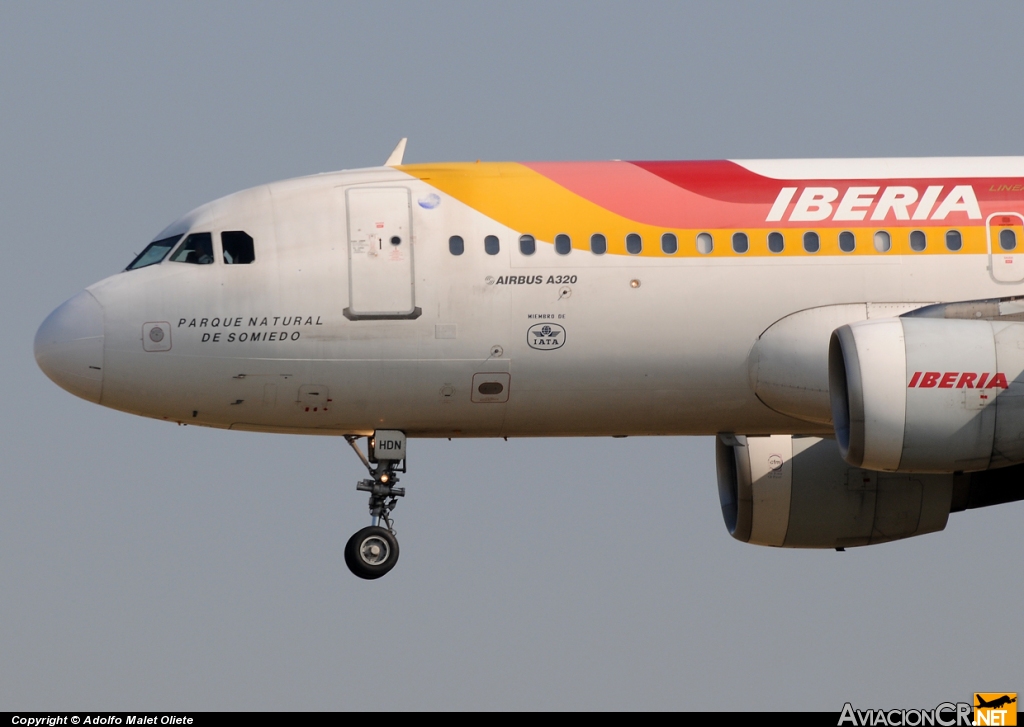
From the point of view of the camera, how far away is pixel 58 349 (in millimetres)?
25047

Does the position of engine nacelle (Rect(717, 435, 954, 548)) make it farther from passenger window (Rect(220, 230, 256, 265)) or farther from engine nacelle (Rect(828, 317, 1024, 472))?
passenger window (Rect(220, 230, 256, 265))

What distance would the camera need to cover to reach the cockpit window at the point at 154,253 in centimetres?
2555

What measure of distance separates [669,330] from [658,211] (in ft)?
4.82

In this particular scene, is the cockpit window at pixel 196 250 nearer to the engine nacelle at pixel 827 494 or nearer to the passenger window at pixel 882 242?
the engine nacelle at pixel 827 494

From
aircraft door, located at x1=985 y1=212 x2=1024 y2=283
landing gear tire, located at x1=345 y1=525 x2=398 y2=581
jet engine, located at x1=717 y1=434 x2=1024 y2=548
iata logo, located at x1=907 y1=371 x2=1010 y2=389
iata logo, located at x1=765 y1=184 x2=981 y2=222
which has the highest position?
iata logo, located at x1=765 y1=184 x2=981 y2=222

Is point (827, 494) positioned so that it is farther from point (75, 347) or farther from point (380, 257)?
point (75, 347)

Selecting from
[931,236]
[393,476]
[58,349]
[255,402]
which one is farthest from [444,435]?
[931,236]

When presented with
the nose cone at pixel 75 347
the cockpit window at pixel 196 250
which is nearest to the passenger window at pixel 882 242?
the cockpit window at pixel 196 250

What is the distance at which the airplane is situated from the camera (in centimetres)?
2480

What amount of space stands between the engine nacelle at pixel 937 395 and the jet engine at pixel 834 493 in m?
5.24

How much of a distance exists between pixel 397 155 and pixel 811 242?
5.46 metres

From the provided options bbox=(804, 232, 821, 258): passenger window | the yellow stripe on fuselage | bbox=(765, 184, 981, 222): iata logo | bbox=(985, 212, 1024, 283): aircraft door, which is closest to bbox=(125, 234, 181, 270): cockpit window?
the yellow stripe on fuselage

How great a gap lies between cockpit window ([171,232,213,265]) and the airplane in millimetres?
25

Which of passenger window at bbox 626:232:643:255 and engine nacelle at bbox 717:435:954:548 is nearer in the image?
passenger window at bbox 626:232:643:255
